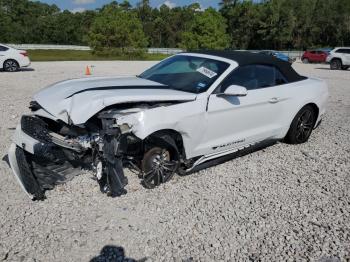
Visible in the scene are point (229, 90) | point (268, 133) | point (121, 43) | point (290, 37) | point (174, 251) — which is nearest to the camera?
point (174, 251)

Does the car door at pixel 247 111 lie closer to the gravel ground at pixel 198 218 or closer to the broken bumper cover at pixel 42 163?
the gravel ground at pixel 198 218

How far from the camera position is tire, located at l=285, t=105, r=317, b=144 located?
6.20 m

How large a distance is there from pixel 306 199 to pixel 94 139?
8.42 ft

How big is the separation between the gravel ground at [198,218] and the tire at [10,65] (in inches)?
515

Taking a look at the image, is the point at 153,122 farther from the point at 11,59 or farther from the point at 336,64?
the point at 336,64

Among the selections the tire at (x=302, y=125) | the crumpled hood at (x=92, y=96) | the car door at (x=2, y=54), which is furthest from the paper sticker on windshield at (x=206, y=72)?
the car door at (x=2, y=54)

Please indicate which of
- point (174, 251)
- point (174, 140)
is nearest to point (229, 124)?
point (174, 140)

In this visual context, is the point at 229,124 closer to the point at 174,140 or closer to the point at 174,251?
the point at 174,140

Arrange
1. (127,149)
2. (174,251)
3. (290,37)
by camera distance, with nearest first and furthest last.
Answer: (174,251), (127,149), (290,37)

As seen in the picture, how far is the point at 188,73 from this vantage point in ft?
17.3

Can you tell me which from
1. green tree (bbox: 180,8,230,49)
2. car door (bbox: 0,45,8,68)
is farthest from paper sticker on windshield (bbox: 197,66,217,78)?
green tree (bbox: 180,8,230,49)

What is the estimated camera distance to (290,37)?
7450 centimetres

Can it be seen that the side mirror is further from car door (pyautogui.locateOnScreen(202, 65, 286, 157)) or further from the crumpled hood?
the crumpled hood

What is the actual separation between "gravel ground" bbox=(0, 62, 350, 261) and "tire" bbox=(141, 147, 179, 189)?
0.35ft
